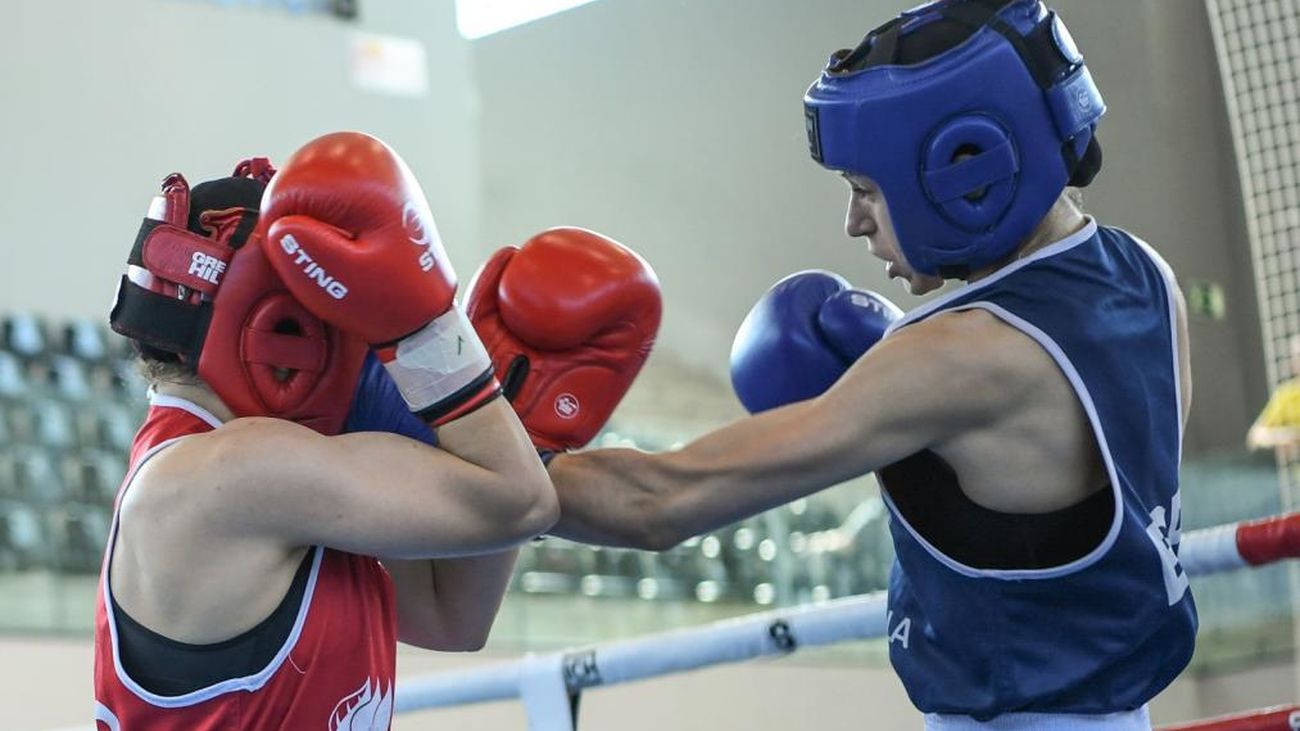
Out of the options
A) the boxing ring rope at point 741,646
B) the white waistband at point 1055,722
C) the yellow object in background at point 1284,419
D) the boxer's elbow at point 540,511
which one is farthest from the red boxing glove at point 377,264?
the yellow object in background at point 1284,419

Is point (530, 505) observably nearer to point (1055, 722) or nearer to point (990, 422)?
point (990, 422)

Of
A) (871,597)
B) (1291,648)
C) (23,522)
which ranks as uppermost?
(871,597)

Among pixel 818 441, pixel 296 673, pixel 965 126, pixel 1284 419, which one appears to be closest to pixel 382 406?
pixel 296 673

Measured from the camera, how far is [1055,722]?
1729 mm

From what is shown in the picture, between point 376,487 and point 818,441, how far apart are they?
1.50ft

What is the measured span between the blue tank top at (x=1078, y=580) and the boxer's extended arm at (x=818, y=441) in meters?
0.06

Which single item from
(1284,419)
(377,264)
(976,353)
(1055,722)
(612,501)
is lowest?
(1284,419)

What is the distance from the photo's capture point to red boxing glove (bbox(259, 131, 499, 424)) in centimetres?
161

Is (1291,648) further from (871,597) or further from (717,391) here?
(871,597)

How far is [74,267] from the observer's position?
311 inches

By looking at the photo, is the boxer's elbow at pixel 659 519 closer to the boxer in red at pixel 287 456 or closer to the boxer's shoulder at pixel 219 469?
the boxer in red at pixel 287 456

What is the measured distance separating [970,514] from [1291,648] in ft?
24.5

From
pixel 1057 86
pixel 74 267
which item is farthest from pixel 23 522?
pixel 1057 86

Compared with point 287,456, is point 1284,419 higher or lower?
lower
